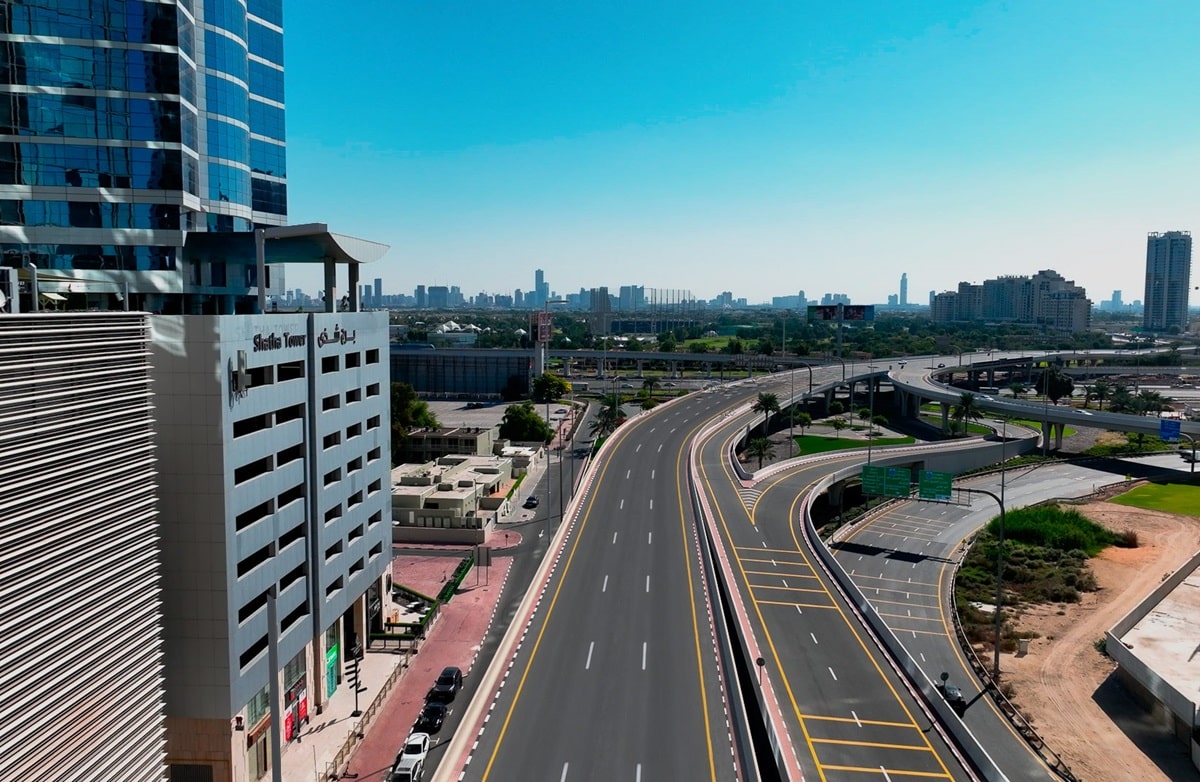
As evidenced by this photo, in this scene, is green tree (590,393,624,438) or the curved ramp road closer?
the curved ramp road

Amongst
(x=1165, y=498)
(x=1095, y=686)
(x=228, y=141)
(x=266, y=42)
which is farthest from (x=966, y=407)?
(x=228, y=141)

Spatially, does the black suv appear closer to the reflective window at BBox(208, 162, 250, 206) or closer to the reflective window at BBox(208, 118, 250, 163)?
the reflective window at BBox(208, 162, 250, 206)

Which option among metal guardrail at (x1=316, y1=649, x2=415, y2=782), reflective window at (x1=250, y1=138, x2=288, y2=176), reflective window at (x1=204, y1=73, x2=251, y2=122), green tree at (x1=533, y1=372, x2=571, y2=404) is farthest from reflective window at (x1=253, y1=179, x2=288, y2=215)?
green tree at (x1=533, y1=372, x2=571, y2=404)

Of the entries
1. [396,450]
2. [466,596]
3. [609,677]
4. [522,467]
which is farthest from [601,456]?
[609,677]

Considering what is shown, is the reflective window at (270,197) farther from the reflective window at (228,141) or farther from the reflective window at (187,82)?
the reflective window at (187,82)

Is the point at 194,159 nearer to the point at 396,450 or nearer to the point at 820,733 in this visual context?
the point at 820,733

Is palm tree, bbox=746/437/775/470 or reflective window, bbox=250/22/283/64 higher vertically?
reflective window, bbox=250/22/283/64

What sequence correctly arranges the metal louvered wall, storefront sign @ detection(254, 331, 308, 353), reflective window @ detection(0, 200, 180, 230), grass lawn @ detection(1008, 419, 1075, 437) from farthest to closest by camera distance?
1. grass lawn @ detection(1008, 419, 1075, 437)
2. reflective window @ detection(0, 200, 180, 230)
3. storefront sign @ detection(254, 331, 308, 353)
4. the metal louvered wall

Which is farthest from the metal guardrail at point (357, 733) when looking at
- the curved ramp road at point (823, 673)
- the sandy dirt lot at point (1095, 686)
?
the sandy dirt lot at point (1095, 686)
